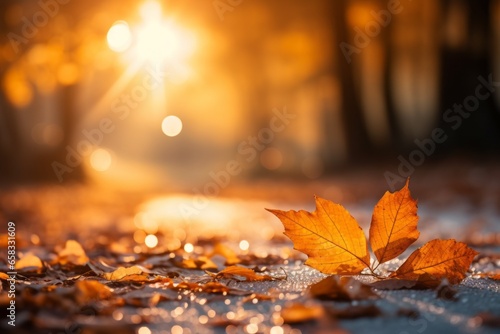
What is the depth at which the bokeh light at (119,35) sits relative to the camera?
14637 mm

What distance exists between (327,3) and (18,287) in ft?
56.9

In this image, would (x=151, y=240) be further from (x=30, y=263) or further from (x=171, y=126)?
(x=171, y=126)

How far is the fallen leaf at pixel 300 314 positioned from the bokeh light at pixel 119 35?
13655 millimetres

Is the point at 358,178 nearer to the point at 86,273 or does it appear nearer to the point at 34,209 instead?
the point at 34,209

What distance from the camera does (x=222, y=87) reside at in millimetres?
34031

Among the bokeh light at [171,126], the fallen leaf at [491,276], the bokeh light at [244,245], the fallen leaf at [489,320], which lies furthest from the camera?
the bokeh light at [171,126]

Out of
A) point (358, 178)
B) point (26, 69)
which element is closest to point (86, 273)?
point (26, 69)

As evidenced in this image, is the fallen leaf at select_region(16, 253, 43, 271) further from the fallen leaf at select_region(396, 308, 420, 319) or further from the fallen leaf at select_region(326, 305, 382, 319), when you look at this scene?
the fallen leaf at select_region(396, 308, 420, 319)

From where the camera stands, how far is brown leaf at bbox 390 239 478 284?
2279 mm

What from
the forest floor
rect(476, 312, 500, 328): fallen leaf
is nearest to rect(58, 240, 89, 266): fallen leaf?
the forest floor

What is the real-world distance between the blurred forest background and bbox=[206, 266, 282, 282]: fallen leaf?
31.3ft

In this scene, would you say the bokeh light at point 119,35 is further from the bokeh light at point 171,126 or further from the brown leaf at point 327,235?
the bokeh light at point 171,126

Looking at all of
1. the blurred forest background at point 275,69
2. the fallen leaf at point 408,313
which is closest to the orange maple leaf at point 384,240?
the fallen leaf at point 408,313

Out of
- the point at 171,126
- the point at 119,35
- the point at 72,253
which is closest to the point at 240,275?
the point at 72,253
